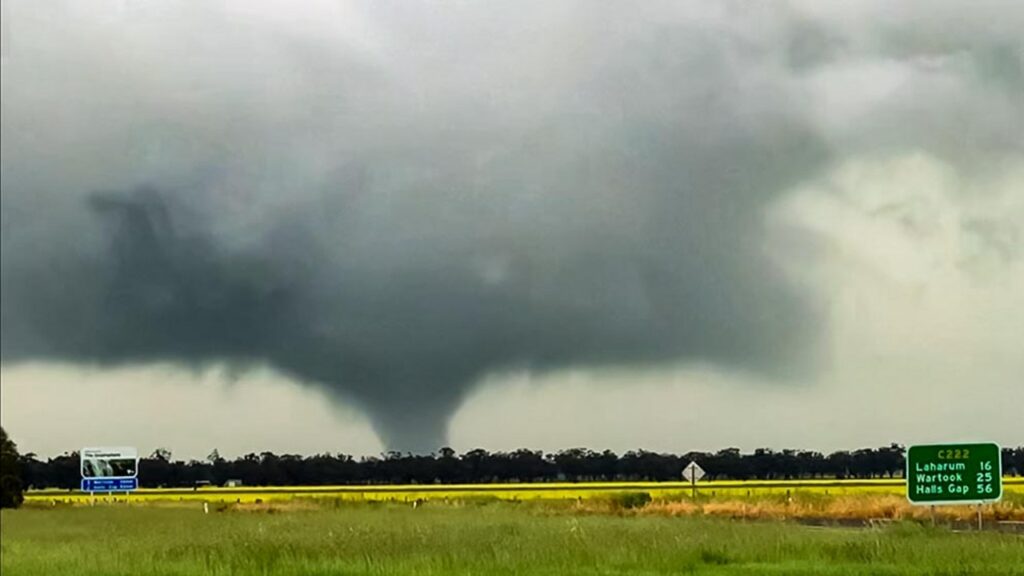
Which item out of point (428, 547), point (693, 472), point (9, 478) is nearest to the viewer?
point (9, 478)

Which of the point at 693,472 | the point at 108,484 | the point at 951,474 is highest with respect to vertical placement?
the point at 108,484

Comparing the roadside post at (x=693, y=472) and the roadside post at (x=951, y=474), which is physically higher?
the roadside post at (x=951, y=474)

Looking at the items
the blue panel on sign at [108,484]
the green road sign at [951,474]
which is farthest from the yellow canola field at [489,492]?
the green road sign at [951,474]

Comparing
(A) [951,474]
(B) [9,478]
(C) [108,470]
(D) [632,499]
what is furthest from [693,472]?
(B) [9,478]

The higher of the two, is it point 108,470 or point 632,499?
point 108,470

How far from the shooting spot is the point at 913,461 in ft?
70.9

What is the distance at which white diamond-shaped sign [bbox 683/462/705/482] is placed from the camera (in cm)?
4088

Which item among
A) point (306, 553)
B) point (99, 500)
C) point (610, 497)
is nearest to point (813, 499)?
point (610, 497)

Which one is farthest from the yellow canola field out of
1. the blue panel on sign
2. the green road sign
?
the green road sign

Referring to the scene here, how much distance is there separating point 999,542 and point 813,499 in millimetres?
21053

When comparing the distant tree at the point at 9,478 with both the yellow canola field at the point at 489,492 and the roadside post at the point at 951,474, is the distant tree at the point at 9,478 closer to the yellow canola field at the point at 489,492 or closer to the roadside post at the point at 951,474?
the yellow canola field at the point at 489,492

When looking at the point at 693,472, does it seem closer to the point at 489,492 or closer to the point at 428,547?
the point at 489,492

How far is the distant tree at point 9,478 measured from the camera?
10789 mm

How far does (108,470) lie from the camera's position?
46.3 feet
